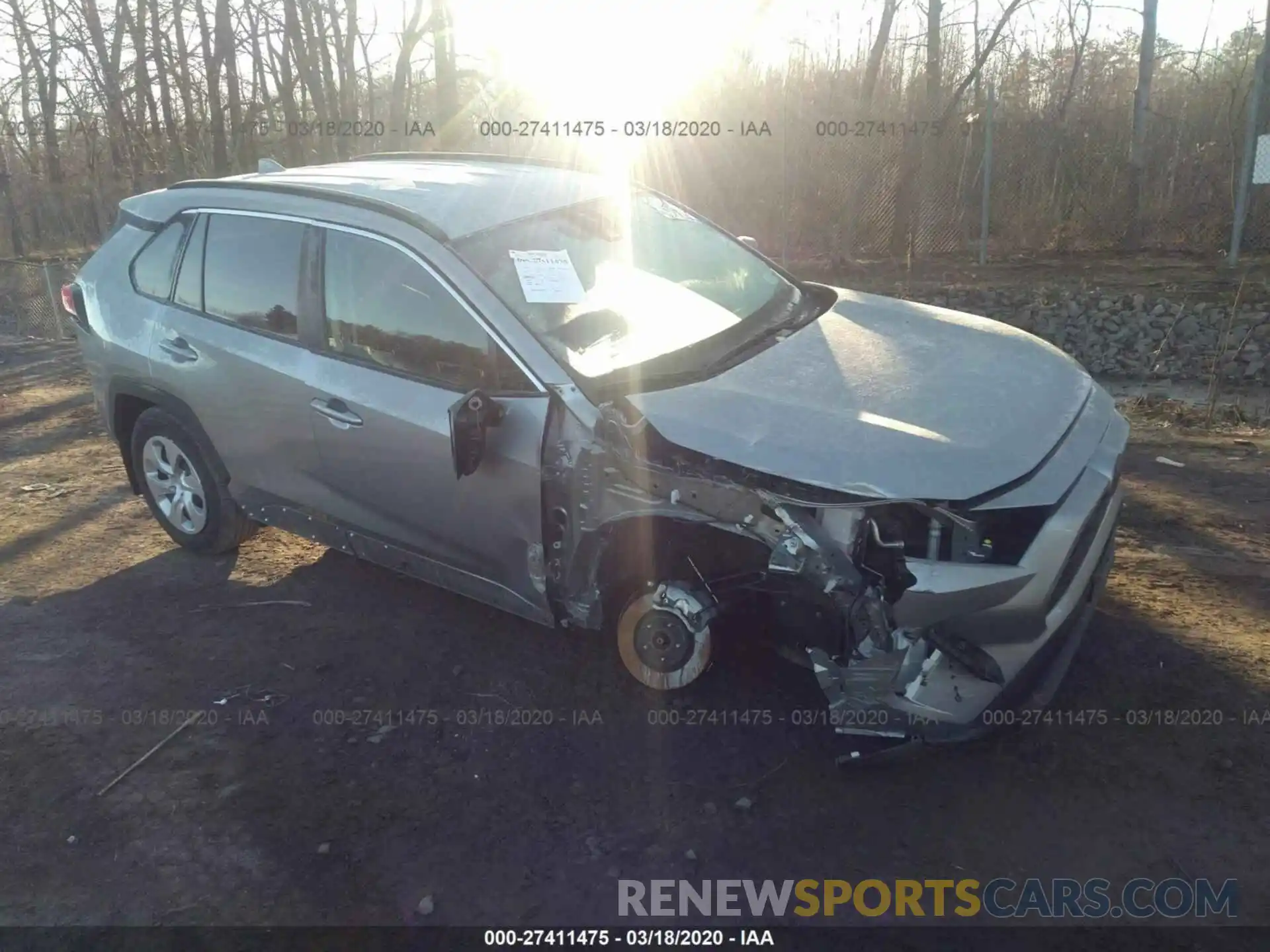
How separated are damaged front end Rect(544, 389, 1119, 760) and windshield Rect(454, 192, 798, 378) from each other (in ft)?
1.33

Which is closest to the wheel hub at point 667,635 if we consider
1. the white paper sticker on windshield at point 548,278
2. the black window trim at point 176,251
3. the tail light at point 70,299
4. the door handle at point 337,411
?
the white paper sticker on windshield at point 548,278

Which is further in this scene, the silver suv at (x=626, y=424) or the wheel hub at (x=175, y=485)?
the wheel hub at (x=175, y=485)

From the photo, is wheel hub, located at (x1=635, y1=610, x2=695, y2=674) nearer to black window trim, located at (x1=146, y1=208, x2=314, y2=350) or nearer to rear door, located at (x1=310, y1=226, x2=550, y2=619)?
rear door, located at (x1=310, y1=226, x2=550, y2=619)

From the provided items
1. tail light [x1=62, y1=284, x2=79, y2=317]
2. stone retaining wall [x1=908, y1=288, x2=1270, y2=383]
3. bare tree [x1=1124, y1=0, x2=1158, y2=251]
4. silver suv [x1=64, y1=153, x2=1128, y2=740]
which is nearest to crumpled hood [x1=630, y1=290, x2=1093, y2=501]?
silver suv [x1=64, y1=153, x2=1128, y2=740]

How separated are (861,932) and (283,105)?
19337 millimetres

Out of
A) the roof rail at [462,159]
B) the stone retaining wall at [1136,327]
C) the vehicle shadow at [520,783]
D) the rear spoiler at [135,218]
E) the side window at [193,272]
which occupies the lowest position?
the vehicle shadow at [520,783]

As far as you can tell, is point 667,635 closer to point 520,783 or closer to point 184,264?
point 520,783

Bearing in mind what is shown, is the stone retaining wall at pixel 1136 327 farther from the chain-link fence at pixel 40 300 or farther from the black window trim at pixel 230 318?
the chain-link fence at pixel 40 300

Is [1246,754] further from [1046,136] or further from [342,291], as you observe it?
[1046,136]

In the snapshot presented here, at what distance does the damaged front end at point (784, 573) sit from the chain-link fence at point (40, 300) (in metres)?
12.1

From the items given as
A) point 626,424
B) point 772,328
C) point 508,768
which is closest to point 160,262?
point 626,424

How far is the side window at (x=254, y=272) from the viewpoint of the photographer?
4230 millimetres

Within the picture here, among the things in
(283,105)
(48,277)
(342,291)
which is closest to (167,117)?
(283,105)

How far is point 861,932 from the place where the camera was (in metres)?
2.73
